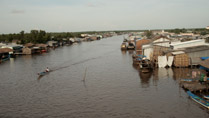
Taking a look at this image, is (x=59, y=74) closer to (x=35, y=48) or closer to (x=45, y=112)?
(x=45, y=112)

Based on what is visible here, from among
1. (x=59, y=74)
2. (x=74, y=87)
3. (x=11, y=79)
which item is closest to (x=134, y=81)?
(x=74, y=87)

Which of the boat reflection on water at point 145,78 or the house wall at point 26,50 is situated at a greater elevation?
the house wall at point 26,50

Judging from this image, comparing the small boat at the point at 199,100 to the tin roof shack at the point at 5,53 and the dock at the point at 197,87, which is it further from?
the tin roof shack at the point at 5,53

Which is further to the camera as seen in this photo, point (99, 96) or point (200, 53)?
point (200, 53)

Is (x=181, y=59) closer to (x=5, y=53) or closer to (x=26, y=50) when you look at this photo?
(x=26, y=50)

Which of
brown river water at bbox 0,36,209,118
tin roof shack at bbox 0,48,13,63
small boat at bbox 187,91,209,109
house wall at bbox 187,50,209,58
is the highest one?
house wall at bbox 187,50,209,58

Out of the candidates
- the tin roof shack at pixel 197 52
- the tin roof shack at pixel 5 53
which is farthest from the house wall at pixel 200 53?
the tin roof shack at pixel 5 53

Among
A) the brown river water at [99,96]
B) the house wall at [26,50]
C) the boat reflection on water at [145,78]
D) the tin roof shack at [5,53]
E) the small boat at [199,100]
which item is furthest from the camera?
the house wall at [26,50]

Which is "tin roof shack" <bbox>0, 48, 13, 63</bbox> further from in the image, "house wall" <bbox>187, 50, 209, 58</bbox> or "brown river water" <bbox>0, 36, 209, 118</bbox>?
"house wall" <bbox>187, 50, 209, 58</bbox>

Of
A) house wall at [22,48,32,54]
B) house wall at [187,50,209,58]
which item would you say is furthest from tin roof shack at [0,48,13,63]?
house wall at [187,50,209,58]

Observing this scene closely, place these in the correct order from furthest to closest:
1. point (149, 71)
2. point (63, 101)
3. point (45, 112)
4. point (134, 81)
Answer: point (149, 71) < point (134, 81) < point (63, 101) < point (45, 112)

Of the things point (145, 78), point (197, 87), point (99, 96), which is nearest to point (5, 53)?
point (145, 78)
